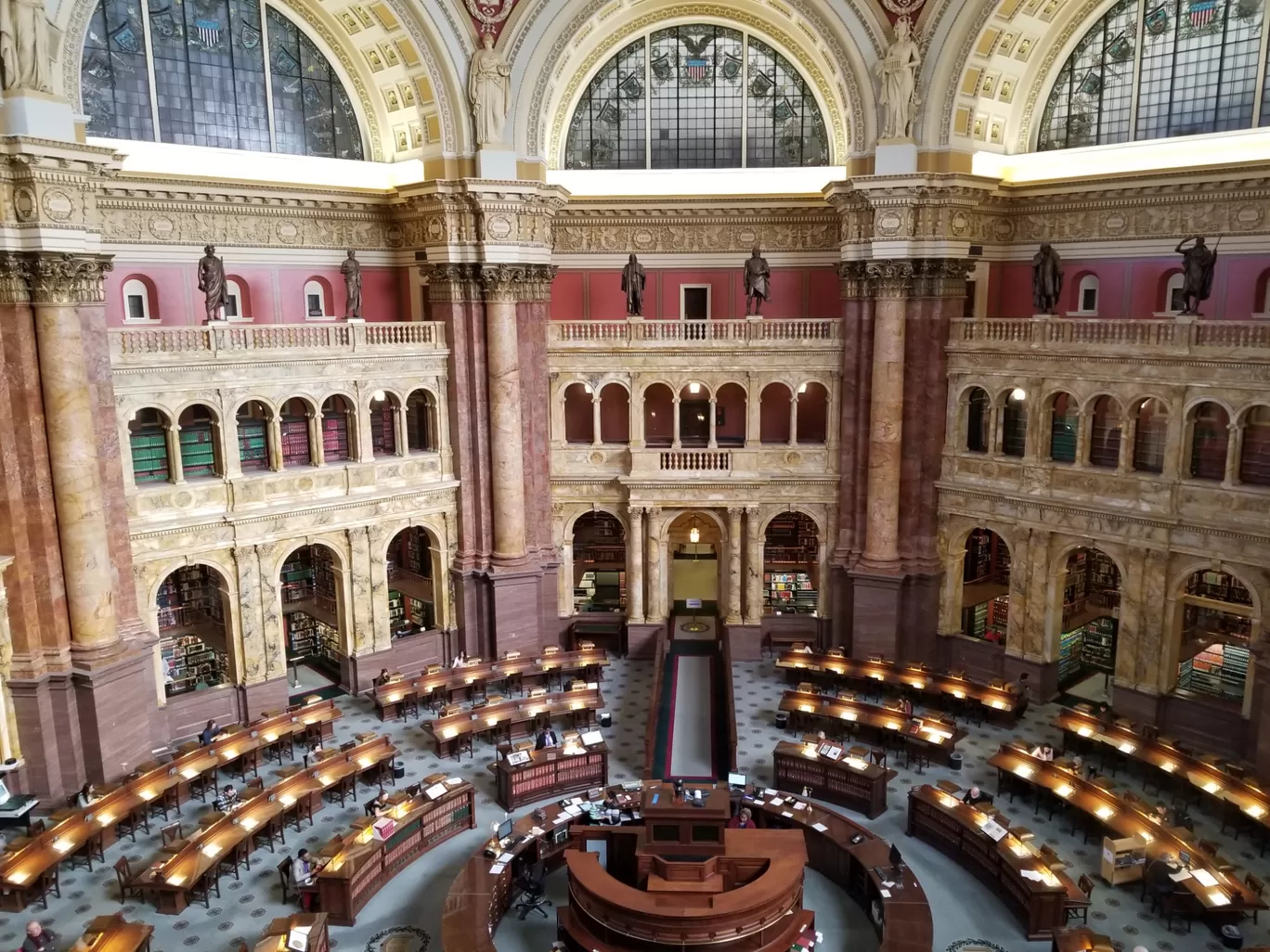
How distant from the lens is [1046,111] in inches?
1053

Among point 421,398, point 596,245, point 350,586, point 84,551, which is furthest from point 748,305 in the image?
point 84,551

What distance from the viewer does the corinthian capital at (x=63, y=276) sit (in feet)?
62.8

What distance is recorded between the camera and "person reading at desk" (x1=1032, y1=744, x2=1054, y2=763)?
2044 centimetres

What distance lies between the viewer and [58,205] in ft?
63.4

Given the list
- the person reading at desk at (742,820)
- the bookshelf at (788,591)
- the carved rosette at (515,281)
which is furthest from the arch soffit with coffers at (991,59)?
the person reading at desk at (742,820)

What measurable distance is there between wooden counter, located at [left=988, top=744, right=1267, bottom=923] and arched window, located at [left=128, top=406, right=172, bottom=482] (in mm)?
20164

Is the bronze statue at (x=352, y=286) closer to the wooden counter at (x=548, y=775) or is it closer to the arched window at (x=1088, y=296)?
the wooden counter at (x=548, y=775)

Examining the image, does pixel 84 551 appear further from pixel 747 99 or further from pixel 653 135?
pixel 747 99

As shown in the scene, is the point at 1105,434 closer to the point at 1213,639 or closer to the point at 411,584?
the point at 1213,639

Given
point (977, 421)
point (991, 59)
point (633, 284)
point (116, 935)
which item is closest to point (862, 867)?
point (116, 935)

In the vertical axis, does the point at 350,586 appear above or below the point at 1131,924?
above

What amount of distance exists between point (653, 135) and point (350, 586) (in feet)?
51.5

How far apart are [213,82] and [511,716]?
17.5 metres

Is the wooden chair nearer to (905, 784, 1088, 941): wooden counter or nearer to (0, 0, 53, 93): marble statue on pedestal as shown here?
(905, 784, 1088, 941): wooden counter
